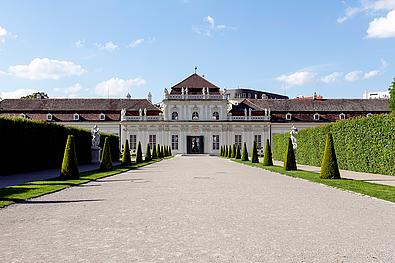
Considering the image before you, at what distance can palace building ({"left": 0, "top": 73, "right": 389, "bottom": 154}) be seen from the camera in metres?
55.8

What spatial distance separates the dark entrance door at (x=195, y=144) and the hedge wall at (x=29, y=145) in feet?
103

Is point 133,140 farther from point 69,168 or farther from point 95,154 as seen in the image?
point 69,168

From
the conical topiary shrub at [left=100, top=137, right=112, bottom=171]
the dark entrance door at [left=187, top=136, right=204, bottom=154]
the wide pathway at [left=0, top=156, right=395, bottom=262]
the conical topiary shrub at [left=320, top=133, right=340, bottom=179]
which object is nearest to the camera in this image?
the wide pathway at [left=0, top=156, right=395, bottom=262]

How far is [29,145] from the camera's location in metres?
20.0

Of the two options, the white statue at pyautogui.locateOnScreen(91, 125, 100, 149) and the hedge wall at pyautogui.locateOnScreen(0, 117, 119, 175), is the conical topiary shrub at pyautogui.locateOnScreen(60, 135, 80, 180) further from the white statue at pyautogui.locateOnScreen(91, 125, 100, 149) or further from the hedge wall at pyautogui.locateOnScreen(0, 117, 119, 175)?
the white statue at pyautogui.locateOnScreen(91, 125, 100, 149)

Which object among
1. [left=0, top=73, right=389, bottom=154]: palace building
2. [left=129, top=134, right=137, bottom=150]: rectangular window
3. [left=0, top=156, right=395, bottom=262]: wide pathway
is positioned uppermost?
[left=0, top=73, right=389, bottom=154]: palace building

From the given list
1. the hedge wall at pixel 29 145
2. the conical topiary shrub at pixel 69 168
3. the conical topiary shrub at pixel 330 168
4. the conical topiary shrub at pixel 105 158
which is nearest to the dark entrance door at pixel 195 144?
the hedge wall at pixel 29 145

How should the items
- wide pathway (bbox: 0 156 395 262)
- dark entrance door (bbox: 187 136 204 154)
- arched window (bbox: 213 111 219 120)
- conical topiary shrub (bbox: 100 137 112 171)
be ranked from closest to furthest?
wide pathway (bbox: 0 156 395 262) → conical topiary shrub (bbox: 100 137 112 171) → arched window (bbox: 213 111 219 120) → dark entrance door (bbox: 187 136 204 154)

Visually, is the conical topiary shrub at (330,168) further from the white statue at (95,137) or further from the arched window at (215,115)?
the arched window at (215,115)

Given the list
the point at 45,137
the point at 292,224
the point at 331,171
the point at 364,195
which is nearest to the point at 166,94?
the point at 45,137

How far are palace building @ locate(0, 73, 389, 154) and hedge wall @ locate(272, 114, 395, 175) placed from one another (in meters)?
29.9

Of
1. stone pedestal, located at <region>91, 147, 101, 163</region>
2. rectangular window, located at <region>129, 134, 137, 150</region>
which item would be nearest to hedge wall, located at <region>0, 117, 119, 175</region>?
stone pedestal, located at <region>91, 147, 101, 163</region>

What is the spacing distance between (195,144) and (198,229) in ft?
174

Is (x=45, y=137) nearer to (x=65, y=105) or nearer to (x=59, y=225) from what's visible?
(x=59, y=225)
